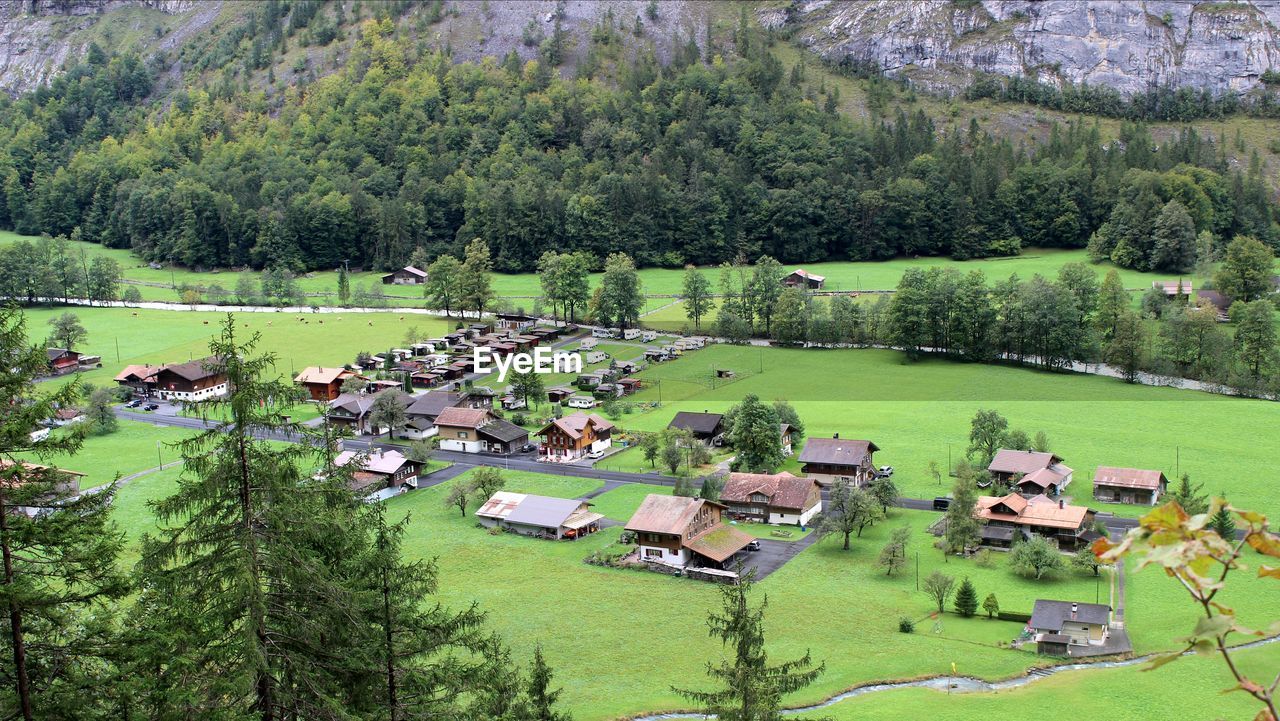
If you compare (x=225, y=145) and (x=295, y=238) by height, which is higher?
(x=225, y=145)

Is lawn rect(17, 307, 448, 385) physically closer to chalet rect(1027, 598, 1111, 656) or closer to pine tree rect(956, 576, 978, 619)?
pine tree rect(956, 576, 978, 619)

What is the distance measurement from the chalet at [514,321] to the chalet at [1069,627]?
2380 inches

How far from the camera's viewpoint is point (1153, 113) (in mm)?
145500

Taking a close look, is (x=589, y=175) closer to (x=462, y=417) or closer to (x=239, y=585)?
(x=462, y=417)

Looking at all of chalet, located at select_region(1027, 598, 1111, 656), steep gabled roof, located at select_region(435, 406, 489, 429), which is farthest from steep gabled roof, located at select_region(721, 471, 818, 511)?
steep gabled roof, located at select_region(435, 406, 489, 429)

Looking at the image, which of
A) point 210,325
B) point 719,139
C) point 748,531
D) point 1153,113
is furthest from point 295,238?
point 1153,113

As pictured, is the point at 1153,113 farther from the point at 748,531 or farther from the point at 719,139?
the point at 748,531

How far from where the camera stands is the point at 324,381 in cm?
6838

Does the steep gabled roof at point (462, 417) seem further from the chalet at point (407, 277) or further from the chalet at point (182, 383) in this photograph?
the chalet at point (407, 277)

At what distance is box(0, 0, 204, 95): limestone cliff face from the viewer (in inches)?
7338

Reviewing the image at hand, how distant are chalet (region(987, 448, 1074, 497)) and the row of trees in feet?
119

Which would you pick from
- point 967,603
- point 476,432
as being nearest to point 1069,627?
point 967,603

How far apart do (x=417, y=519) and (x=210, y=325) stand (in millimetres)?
49364

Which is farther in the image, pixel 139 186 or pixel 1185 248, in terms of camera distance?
pixel 139 186
